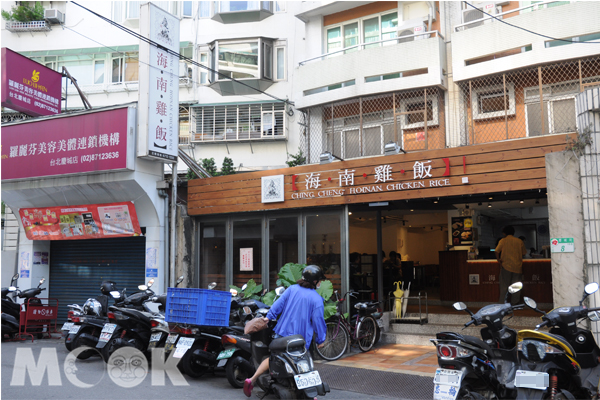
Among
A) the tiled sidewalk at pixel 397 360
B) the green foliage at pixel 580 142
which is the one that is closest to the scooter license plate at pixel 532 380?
the tiled sidewalk at pixel 397 360

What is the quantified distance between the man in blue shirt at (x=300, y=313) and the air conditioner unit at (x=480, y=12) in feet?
32.8

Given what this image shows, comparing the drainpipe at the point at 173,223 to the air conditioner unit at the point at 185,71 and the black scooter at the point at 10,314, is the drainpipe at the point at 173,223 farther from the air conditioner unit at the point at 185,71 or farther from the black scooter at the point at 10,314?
the air conditioner unit at the point at 185,71

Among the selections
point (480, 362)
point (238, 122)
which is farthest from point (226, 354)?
point (238, 122)

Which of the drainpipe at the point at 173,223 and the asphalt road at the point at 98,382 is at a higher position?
the drainpipe at the point at 173,223

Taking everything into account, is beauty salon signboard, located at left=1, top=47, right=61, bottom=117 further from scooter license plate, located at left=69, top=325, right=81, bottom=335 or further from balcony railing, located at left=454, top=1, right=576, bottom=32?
balcony railing, located at left=454, top=1, right=576, bottom=32

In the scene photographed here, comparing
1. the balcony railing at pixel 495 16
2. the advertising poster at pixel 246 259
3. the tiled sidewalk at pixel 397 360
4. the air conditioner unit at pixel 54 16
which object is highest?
the air conditioner unit at pixel 54 16

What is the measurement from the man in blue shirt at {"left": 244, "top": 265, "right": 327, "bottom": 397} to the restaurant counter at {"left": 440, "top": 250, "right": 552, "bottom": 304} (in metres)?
7.08

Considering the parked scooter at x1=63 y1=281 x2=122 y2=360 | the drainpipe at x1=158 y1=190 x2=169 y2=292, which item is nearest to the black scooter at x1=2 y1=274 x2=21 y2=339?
the parked scooter at x1=63 y1=281 x2=122 y2=360

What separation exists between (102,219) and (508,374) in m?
10.5

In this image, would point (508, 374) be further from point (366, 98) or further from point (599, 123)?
point (366, 98)

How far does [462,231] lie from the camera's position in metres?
14.2

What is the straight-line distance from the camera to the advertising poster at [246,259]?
12102 millimetres

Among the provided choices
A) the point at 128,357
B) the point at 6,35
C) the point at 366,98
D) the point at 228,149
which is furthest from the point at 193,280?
the point at 6,35

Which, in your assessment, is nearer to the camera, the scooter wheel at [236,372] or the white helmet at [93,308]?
the scooter wheel at [236,372]
